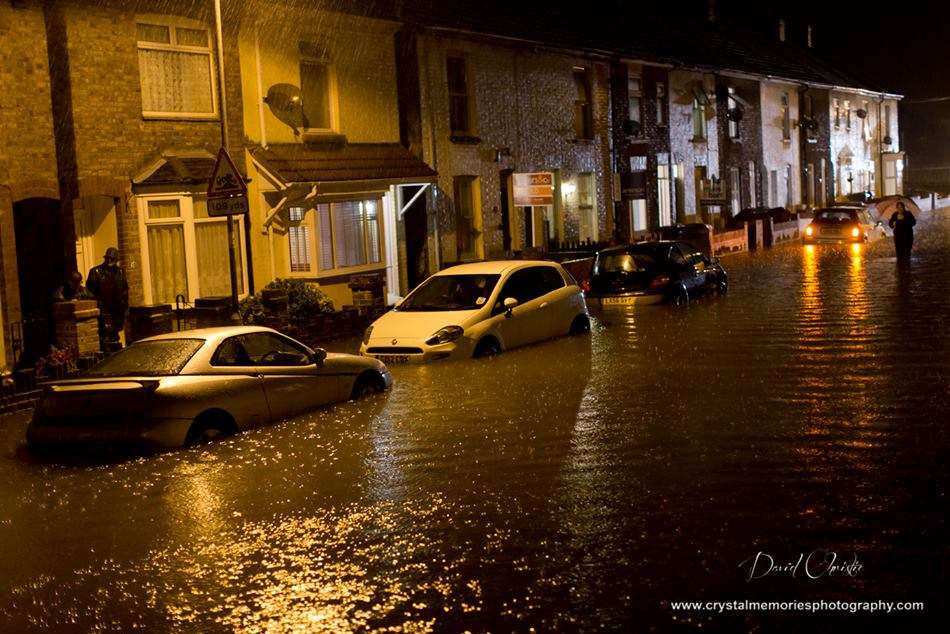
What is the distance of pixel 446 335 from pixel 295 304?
17.5 feet

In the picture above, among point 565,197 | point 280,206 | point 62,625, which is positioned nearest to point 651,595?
point 62,625

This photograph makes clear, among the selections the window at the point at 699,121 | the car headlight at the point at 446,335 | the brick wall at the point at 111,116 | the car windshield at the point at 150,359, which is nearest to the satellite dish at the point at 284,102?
the brick wall at the point at 111,116

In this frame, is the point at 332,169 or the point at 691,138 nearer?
the point at 332,169

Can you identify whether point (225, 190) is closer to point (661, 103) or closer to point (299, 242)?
point (299, 242)

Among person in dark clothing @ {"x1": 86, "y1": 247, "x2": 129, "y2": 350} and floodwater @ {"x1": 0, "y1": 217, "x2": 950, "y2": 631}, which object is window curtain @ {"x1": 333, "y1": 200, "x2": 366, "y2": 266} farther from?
Result: floodwater @ {"x1": 0, "y1": 217, "x2": 950, "y2": 631}

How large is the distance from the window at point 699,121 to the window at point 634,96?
5331 mm

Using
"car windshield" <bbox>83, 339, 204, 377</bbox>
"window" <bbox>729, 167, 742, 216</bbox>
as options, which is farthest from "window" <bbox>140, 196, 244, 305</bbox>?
"window" <bbox>729, 167, 742, 216</bbox>

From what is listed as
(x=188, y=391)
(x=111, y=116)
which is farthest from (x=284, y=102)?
(x=188, y=391)

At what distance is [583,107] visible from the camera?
1452 inches

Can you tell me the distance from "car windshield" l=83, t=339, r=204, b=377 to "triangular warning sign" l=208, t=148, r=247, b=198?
5.34 m

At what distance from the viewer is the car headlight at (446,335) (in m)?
16.8

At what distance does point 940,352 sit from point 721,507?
8.79 metres

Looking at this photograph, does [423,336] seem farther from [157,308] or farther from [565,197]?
[565,197]

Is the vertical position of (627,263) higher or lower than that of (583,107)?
lower
